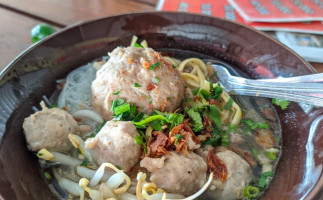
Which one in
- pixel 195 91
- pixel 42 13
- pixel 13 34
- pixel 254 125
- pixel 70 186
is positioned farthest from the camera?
pixel 42 13

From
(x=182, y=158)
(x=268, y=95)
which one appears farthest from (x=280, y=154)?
(x=182, y=158)

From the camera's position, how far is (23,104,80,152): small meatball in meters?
1.52

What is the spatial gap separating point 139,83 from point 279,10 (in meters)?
1.91

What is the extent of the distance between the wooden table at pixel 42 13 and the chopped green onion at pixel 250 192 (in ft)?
6.31

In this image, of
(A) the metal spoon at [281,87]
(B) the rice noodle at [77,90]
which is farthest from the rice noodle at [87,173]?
(A) the metal spoon at [281,87]

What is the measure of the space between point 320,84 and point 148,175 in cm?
101

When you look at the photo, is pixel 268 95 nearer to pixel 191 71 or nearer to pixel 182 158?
pixel 191 71

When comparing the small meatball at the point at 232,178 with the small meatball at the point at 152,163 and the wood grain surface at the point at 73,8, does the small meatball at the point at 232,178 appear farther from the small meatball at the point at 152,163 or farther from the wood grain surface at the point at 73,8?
the wood grain surface at the point at 73,8

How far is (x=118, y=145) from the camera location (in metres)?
1.41

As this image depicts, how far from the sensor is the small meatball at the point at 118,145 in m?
1.41

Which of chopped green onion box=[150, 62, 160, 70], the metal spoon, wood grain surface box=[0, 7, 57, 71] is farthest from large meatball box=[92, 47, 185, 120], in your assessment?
wood grain surface box=[0, 7, 57, 71]

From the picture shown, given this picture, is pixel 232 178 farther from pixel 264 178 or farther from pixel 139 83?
pixel 139 83

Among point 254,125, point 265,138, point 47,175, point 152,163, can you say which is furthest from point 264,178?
point 47,175

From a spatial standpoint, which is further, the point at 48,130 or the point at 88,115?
the point at 88,115
